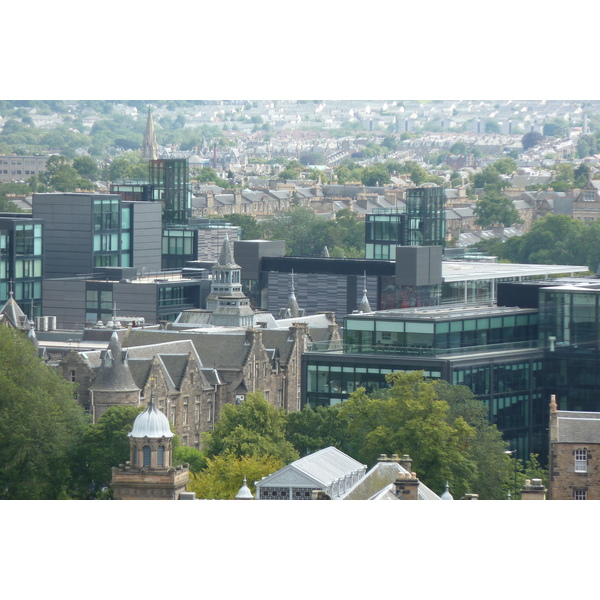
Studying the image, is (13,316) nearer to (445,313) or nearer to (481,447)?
(445,313)

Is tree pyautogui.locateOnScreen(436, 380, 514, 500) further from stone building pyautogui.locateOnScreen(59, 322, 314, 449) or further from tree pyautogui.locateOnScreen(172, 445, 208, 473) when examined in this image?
stone building pyautogui.locateOnScreen(59, 322, 314, 449)

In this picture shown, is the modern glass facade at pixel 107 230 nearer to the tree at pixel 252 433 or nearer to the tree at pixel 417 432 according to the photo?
the tree at pixel 252 433

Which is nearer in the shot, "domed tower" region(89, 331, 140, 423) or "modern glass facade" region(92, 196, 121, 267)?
"domed tower" region(89, 331, 140, 423)

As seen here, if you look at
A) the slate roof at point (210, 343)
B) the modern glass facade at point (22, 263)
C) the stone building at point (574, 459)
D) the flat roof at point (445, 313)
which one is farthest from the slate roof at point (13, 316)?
the stone building at point (574, 459)

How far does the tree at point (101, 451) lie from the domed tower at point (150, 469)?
5029 millimetres

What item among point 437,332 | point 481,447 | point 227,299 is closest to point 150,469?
point 481,447

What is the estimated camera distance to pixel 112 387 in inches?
4690

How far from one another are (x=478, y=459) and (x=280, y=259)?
262 feet

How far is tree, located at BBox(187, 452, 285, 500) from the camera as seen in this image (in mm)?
92875

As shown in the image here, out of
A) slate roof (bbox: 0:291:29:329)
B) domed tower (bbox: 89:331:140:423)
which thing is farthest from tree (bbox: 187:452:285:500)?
slate roof (bbox: 0:291:29:329)

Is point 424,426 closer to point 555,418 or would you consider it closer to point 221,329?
point 555,418

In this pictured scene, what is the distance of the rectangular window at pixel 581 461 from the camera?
9319cm

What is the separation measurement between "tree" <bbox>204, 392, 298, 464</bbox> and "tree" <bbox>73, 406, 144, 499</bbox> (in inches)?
183

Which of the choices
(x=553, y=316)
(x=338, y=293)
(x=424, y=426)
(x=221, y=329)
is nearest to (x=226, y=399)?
(x=221, y=329)
